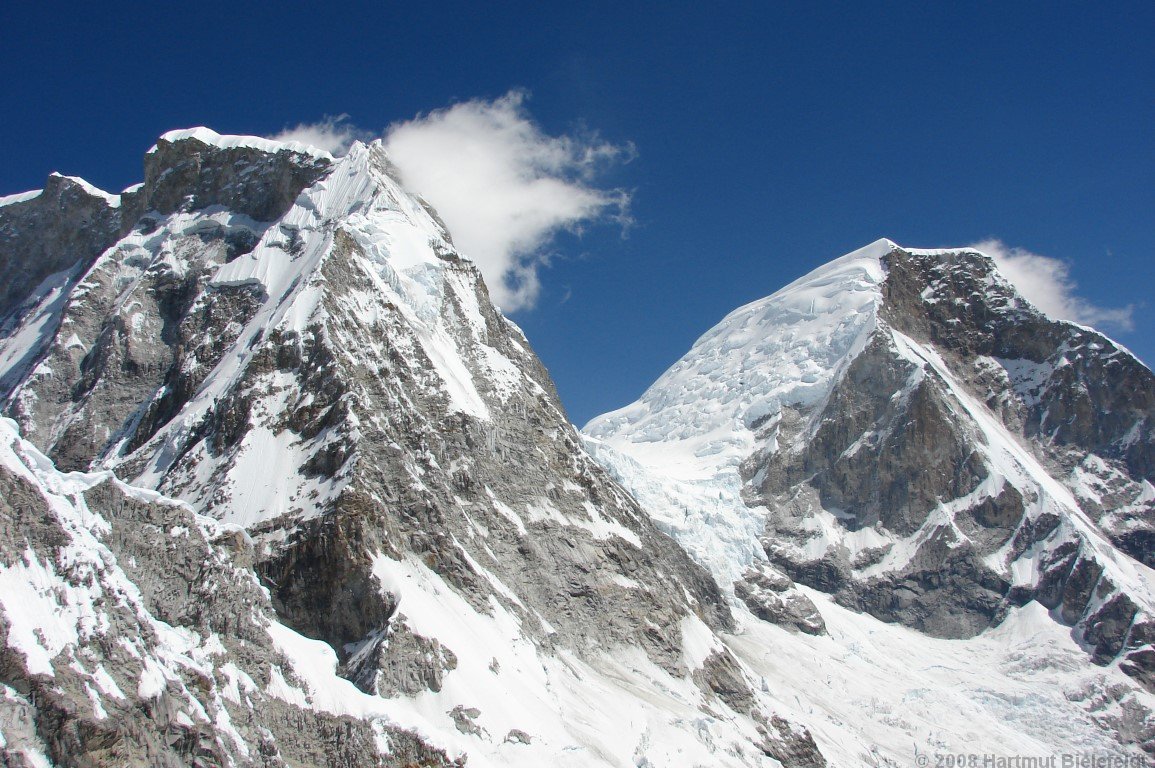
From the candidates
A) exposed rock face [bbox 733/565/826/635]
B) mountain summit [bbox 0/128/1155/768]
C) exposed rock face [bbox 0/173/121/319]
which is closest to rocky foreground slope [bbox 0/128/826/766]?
mountain summit [bbox 0/128/1155/768]

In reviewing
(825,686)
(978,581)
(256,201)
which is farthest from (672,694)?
(978,581)

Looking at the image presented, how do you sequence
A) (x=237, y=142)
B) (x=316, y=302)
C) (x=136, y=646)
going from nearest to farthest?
1. (x=136, y=646)
2. (x=316, y=302)
3. (x=237, y=142)

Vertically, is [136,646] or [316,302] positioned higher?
[316,302]

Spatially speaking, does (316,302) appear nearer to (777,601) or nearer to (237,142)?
(237,142)

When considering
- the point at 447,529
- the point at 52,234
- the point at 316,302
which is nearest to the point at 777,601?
the point at 447,529

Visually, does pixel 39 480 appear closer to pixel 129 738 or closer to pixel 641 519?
pixel 129 738

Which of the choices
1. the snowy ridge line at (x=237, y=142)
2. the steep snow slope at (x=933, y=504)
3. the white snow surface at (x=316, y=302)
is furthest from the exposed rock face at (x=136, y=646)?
the steep snow slope at (x=933, y=504)

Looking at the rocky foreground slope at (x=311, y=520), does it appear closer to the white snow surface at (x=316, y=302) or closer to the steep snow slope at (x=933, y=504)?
the white snow surface at (x=316, y=302)
